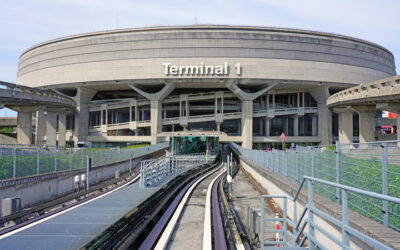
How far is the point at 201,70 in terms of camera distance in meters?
49.6

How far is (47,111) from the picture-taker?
48.5 metres

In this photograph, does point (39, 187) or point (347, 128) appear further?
point (347, 128)

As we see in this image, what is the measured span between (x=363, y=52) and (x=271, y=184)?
5240 cm

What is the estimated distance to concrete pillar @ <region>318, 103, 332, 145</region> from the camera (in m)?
55.3

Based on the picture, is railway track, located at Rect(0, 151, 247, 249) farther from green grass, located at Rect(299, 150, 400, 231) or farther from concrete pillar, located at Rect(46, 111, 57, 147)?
concrete pillar, located at Rect(46, 111, 57, 147)

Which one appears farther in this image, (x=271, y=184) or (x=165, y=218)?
(x=271, y=184)

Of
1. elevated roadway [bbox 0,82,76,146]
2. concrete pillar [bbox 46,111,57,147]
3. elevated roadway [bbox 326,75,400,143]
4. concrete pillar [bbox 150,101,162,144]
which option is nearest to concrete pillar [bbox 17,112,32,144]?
elevated roadway [bbox 0,82,76,146]

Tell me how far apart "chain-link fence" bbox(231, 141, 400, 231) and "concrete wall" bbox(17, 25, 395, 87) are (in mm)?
39530

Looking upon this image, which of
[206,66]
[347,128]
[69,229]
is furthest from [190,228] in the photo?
[347,128]

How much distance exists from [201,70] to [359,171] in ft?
144

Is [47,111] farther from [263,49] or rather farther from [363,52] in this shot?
[363,52]

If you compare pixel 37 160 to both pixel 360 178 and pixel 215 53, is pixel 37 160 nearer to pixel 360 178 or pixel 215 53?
pixel 360 178

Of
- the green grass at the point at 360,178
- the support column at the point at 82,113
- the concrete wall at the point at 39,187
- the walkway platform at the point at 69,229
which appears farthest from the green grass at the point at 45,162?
the support column at the point at 82,113

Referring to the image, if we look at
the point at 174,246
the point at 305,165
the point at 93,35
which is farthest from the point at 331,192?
the point at 93,35
